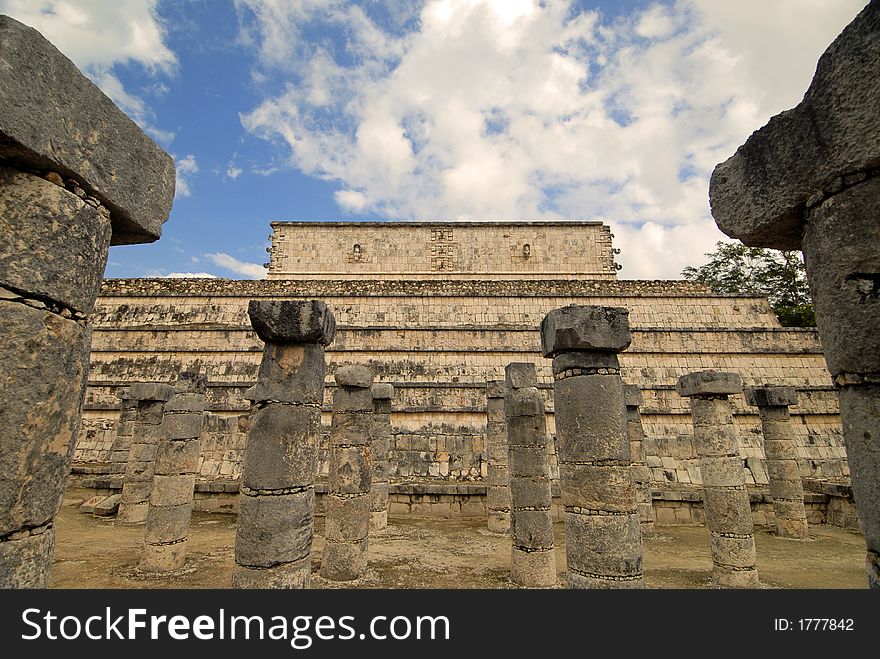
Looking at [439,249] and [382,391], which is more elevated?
[439,249]

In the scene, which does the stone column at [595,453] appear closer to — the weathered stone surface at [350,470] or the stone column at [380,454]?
the weathered stone surface at [350,470]

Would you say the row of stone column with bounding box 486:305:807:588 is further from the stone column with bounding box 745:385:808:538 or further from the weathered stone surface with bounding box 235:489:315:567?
the weathered stone surface with bounding box 235:489:315:567

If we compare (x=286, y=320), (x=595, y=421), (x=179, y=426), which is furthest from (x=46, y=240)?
(x=179, y=426)

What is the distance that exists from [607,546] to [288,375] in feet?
14.4

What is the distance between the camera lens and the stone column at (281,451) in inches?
214

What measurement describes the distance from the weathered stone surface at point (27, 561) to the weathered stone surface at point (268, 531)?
99.6 inches

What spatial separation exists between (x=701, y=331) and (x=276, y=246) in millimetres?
23939

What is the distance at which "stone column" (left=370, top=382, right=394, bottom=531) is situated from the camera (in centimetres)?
1184

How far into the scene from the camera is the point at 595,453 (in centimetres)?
588

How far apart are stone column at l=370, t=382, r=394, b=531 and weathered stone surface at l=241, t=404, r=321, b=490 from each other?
592 cm

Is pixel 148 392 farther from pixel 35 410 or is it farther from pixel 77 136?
pixel 77 136

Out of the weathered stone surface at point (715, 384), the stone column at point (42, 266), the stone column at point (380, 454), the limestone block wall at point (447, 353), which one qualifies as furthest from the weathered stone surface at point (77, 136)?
the limestone block wall at point (447, 353)
